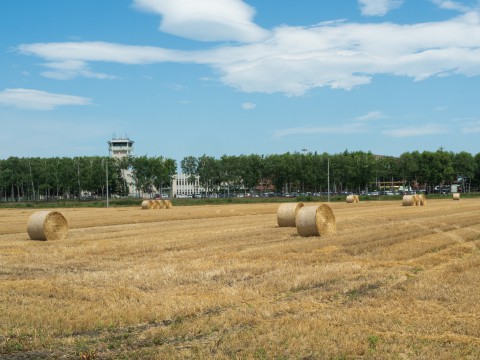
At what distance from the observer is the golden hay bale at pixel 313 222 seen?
974 inches

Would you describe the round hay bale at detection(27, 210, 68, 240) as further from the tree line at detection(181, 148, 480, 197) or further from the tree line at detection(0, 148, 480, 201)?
the tree line at detection(181, 148, 480, 197)

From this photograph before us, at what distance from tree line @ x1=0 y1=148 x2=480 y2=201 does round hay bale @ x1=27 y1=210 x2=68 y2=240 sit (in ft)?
380

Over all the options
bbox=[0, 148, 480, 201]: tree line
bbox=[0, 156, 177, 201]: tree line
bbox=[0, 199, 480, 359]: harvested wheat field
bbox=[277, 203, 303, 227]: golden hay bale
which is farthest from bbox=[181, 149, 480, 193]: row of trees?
bbox=[0, 199, 480, 359]: harvested wheat field

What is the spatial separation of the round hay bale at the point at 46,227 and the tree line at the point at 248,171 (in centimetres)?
11585

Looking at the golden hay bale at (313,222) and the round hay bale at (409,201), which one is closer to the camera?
the golden hay bale at (313,222)

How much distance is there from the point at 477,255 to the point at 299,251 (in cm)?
551

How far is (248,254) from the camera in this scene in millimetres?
18438

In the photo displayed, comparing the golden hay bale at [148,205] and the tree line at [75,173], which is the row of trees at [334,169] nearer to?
the tree line at [75,173]

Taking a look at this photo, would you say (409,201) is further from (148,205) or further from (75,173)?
(75,173)

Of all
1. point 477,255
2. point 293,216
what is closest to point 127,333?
point 477,255

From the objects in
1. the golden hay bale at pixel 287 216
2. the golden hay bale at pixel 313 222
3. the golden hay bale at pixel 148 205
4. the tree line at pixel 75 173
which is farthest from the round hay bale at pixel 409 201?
the tree line at pixel 75 173

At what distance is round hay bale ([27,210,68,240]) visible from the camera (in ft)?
85.6

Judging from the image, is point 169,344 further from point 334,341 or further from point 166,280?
point 166,280

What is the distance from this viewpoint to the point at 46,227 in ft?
85.9
